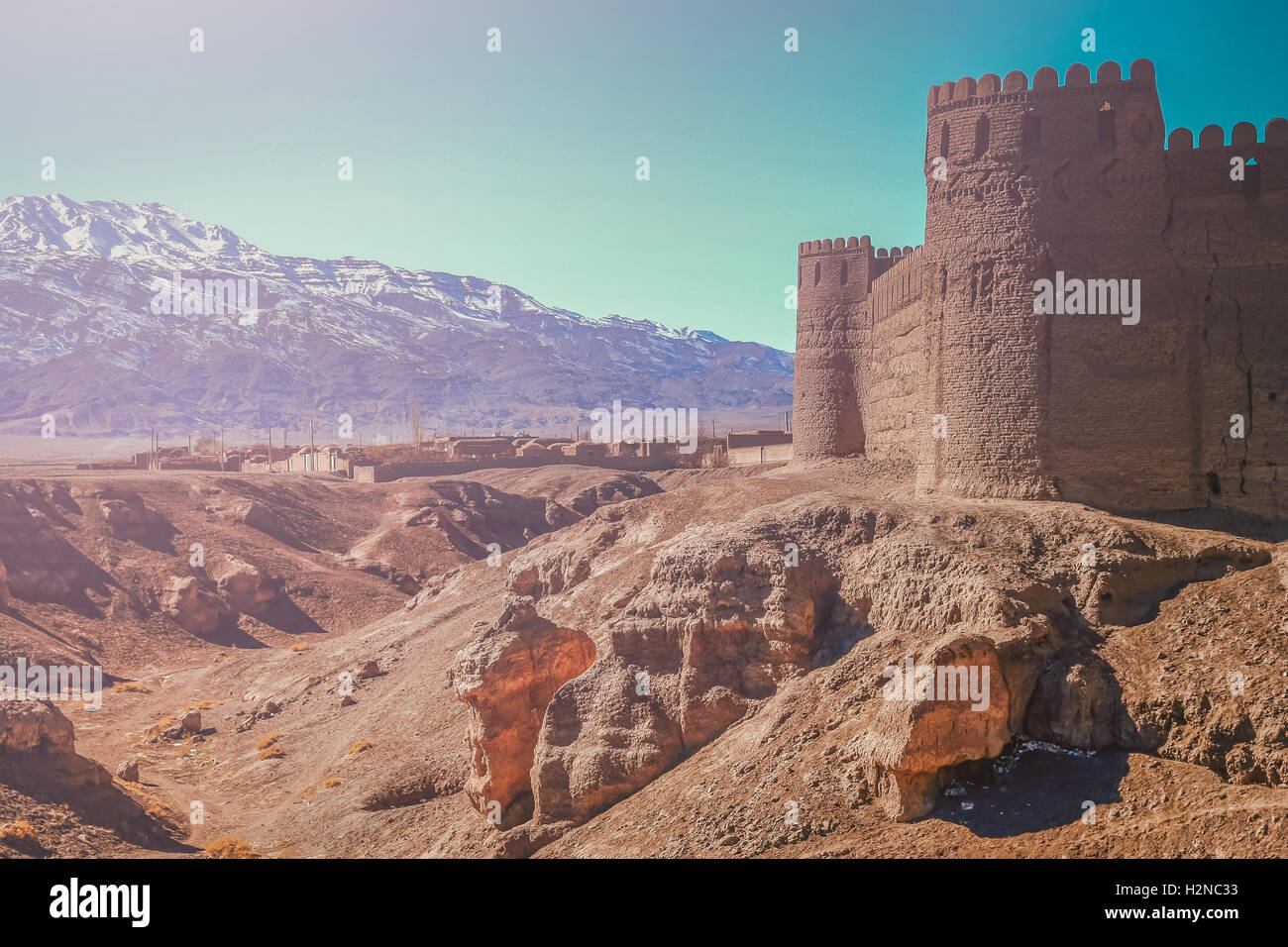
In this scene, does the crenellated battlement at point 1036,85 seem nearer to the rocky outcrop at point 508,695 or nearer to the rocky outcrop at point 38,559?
the rocky outcrop at point 508,695

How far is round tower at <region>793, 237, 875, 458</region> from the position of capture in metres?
32.6

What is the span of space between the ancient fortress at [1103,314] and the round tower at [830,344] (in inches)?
505

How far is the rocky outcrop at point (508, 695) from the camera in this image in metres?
18.6

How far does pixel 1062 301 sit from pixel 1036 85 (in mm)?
3592

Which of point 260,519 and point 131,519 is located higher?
point 131,519

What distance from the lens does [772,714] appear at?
1599 centimetres

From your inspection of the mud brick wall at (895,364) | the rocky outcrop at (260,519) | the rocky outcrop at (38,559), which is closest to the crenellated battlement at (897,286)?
the mud brick wall at (895,364)

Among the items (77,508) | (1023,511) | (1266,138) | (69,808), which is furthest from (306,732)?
(77,508)

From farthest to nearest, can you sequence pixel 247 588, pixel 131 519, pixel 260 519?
pixel 260 519, pixel 131 519, pixel 247 588

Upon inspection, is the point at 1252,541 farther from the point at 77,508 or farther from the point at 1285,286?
the point at 77,508

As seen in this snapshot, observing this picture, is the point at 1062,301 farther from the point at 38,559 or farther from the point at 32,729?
the point at 38,559

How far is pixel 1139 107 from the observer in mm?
17359

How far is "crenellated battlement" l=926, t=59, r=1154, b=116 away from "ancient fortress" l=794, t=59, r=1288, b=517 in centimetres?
3

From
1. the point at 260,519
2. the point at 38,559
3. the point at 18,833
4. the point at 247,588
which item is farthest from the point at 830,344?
the point at 38,559
